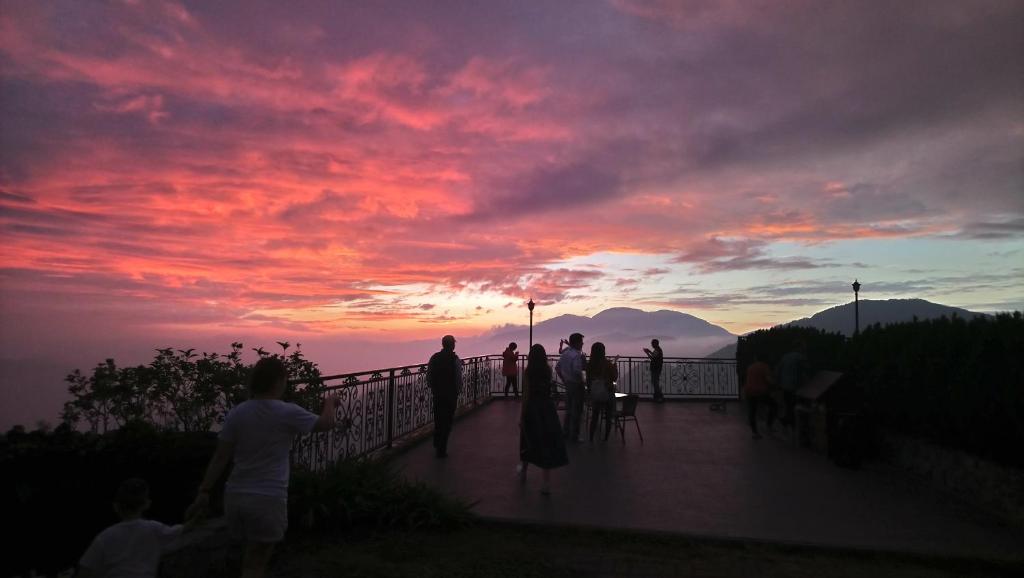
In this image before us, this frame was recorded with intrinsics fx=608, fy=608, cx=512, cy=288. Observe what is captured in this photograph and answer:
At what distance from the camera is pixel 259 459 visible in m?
3.73

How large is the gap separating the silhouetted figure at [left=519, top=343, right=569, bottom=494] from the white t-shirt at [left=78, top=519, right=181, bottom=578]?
199 inches

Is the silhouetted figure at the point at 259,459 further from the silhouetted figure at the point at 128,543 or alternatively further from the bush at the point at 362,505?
the bush at the point at 362,505

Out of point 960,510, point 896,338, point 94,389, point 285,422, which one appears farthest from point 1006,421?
point 94,389

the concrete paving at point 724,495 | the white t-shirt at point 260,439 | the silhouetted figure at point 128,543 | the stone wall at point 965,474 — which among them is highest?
the white t-shirt at point 260,439

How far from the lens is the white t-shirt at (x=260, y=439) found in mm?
3740

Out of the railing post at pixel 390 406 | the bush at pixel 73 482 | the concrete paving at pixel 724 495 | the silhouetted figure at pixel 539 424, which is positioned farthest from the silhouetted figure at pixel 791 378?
the bush at pixel 73 482

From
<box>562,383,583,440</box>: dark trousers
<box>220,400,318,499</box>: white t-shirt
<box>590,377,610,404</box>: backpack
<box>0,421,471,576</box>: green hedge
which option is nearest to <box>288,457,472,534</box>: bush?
<box>0,421,471,576</box>: green hedge

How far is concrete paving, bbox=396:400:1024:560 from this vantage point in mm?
6312

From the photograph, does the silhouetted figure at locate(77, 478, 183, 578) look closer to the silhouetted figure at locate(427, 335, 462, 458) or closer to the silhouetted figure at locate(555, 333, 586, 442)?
the silhouetted figure at locate(427, 335, 462, 458)

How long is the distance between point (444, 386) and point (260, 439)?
6294mm

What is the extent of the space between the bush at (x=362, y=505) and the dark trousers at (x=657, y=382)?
14114 mm

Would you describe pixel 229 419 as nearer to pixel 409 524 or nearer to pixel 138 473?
pixel 138 473

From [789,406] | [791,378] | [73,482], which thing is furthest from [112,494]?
[789,406]

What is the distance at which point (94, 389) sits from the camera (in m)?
6.49
